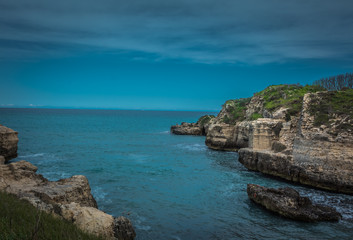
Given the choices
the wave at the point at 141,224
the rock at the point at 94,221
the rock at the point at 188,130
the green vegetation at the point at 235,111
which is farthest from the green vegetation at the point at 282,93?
the rock at the point at 94,221

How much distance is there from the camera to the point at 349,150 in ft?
62.5

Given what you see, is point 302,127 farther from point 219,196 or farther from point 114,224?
point 114,224

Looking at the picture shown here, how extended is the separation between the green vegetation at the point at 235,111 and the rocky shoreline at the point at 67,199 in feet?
123

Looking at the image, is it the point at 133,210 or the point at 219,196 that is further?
the point at 219,196

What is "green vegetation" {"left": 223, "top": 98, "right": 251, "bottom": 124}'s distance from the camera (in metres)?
47.8

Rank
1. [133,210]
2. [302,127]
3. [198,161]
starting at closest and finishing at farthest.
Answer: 1. [133,210]
2. [302,127]
3. [198,161]

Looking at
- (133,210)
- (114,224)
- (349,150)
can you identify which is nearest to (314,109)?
(349,150)

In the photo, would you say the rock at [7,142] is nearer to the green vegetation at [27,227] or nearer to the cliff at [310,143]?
the green vegetation at [27,227]

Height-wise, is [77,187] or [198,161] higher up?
[77,187]

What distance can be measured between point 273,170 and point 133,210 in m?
14.3

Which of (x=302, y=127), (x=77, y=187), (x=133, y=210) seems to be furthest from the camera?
(x=302, y=127)

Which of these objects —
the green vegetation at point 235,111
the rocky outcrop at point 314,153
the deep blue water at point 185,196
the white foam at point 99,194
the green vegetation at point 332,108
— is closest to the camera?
the deep blue water at point 185,196

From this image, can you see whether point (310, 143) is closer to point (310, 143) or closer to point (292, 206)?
point (310, 143)

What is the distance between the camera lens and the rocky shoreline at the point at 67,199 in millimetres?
9102
